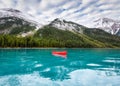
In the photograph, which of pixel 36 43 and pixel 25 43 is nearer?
pixel 25 43

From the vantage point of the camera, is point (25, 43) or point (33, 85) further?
point (25, 43)

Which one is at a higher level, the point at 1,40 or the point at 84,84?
the point at 1,40

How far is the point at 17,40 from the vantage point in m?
177

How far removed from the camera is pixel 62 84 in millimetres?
26984

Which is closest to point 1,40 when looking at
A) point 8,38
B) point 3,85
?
point 8,38

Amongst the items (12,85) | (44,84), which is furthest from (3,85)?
(44,84)

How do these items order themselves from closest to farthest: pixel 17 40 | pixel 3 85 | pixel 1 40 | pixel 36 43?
pixel 3 85
pixel 1 40
pixel 17 40
pixel 36 43

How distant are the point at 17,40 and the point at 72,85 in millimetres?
156492

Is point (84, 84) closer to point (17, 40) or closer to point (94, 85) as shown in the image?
point (94, 85)

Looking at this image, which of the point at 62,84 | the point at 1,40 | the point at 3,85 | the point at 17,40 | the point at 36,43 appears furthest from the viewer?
the point at 36,43

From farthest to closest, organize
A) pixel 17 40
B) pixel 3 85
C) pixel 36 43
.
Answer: pixel 36 43 → pixel 17 40 → pixel 3 85

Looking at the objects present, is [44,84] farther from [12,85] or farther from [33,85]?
[12,85]

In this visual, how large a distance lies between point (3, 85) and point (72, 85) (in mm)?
9505

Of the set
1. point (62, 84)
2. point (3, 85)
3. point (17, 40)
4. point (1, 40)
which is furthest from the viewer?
point (17, 40)
